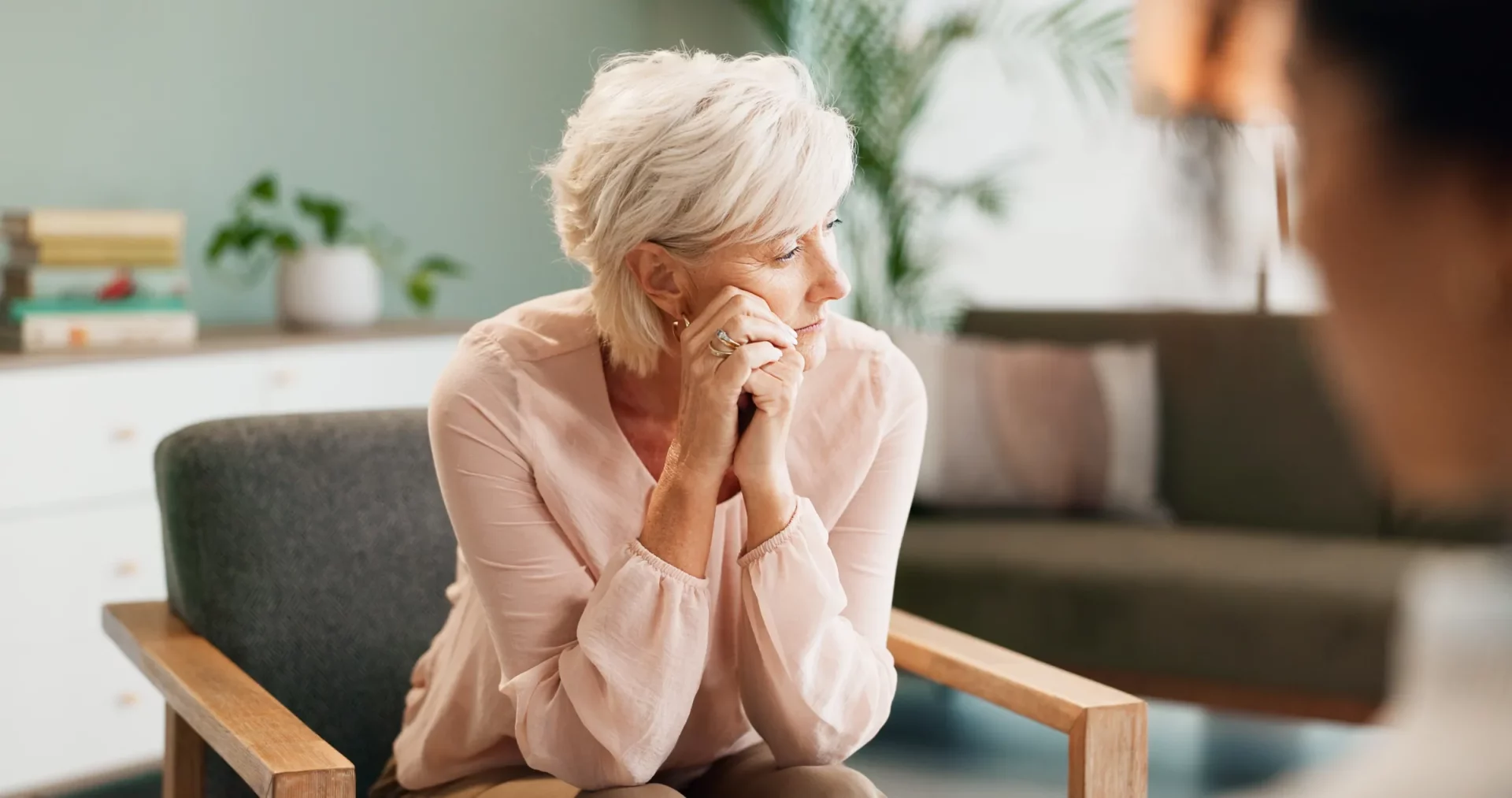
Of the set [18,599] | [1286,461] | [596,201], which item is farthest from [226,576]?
[1286,461]

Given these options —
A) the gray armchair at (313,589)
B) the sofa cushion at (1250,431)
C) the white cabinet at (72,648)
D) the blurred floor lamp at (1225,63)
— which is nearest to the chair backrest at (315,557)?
the gray armchair at (313,589)

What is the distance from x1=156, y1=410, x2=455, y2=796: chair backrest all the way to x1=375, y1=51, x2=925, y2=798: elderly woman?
15cm

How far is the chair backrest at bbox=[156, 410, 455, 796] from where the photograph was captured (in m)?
1.71

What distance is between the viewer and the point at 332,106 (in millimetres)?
3746

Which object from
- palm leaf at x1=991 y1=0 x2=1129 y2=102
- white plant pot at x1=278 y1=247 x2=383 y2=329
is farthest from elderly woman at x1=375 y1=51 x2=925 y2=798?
palm leaf at x1=991 y1=0 x2=1129 y2=102

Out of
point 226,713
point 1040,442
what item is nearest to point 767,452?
point 226,713

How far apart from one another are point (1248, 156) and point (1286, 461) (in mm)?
3069

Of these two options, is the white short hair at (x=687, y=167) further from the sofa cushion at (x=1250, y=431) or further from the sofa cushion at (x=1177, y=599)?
the sofa cushion at (x=1250, y=431)

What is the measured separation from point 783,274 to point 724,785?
0.52 meters

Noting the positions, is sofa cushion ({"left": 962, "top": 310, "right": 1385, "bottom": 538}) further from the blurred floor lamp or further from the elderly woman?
the blurred floor lamp

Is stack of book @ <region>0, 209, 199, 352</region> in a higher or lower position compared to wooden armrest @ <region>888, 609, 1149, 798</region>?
higher

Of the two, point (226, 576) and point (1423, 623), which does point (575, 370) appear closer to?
point (226, 576)

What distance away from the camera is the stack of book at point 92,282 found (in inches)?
115

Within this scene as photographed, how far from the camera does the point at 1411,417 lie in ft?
1.20
